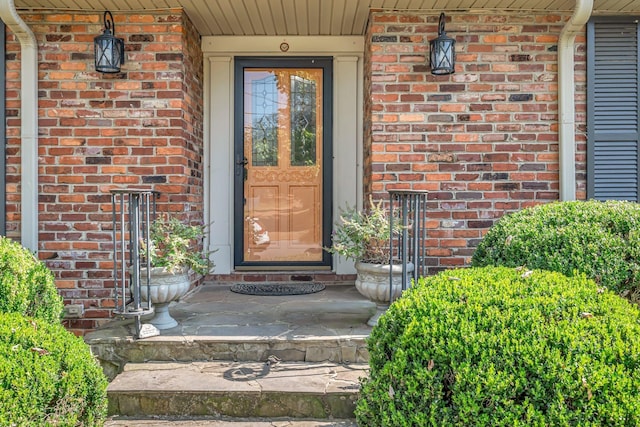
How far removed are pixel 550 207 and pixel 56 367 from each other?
270 centimetres

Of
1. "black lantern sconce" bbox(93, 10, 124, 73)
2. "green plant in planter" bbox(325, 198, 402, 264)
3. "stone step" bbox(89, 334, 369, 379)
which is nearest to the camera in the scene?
"stone step" bbox(89, 334, 369, 379)

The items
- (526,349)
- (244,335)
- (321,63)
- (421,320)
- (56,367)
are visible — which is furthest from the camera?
(321,63)

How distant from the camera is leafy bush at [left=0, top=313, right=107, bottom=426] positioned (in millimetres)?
1694

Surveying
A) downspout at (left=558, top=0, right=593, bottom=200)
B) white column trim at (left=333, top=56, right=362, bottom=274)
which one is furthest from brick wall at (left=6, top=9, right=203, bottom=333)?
downspout at (left=558, top=0, right=593, bottom=200)

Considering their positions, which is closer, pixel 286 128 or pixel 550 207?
pixel 550 207

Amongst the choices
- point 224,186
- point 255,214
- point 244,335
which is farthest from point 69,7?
point 244,335

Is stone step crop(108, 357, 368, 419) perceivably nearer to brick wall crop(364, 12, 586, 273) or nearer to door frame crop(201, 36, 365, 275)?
brick wall crop(364, 12, 586, 273)

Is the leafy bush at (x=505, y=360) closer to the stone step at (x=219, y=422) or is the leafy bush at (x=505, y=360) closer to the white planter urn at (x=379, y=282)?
the stone step at (x=219, y=422)

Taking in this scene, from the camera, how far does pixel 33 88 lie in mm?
3602

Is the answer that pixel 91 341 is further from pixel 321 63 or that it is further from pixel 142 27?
pixel 321 63

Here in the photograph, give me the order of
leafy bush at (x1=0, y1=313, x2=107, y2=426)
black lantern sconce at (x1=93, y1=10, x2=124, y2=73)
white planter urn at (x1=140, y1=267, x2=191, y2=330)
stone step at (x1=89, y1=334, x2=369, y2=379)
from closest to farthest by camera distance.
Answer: leafy bush at (x1=0, y1=313, x2=107, y2=426) → stone step at (x1=89, y1=334, x2=369, y2=379) → white planter urn at (x1=140, y1=267, x2=191, y2=330) → black lantern sconce at (x1=93, y1=10, x2=124, y2=73)

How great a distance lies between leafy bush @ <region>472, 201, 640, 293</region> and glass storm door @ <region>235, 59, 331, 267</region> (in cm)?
199

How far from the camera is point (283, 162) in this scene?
452cm

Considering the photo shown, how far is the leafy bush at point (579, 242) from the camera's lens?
2.48 m
